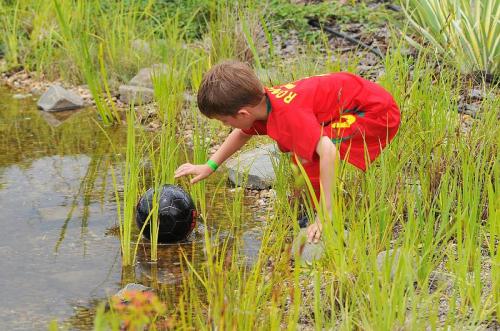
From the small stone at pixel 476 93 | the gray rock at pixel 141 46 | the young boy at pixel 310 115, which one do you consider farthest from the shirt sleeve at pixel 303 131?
the gray rock at pixel 141 46

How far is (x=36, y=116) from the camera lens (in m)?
7.16

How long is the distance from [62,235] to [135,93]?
8.42ft

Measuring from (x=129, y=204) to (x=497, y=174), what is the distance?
1616 mm

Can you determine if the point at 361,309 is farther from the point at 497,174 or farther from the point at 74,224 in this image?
the point at 74,224

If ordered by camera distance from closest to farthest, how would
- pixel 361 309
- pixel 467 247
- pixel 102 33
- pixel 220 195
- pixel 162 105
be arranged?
pixel 361 309, pixel 467 247, pixel 220 195, pixel 162 105, pixel 102 33

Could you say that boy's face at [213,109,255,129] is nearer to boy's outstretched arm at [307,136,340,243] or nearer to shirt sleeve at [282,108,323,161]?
shirt sleeve at [282,108,323,161]

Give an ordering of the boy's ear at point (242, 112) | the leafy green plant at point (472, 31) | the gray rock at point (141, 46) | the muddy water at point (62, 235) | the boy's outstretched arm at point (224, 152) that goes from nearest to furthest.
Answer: the muddy water at point (62, 235)
the boy's ear at point (242, 112)
the boy's outstretched arm at point (224, 152)
the leafy green plant at point (472, 31)
the gray rock at point (141, 46)

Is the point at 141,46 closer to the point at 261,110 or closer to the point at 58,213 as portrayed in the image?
the point at 58,213

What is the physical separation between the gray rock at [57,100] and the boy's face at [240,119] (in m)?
3.47

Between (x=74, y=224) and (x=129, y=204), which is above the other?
(x=129, y=204)

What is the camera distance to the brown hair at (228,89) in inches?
156

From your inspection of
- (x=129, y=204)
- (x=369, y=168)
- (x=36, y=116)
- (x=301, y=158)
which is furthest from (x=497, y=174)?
(x=36, y=116)

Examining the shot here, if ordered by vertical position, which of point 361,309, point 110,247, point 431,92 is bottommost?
point 110,247

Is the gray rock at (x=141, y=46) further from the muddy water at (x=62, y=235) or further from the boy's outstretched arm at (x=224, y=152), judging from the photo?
the boy's outstretched arm at (x=224, y=152)
